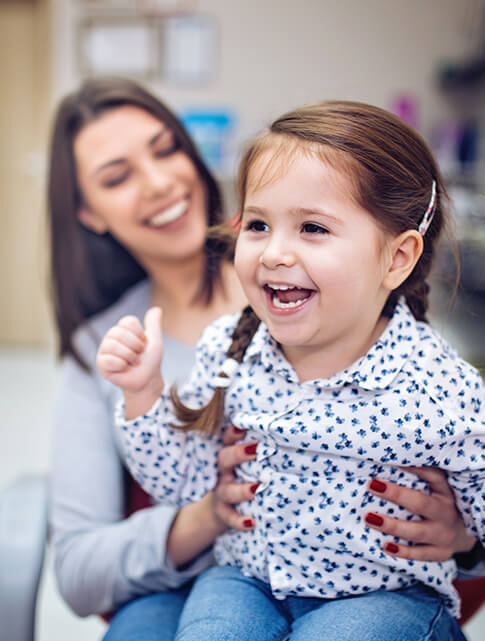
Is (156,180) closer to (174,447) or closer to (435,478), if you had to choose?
(174,447)

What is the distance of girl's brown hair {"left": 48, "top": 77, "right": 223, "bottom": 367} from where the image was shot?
110cm

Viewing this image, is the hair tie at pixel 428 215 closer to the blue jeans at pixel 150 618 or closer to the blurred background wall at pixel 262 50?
the blue jeans at pixel 150 618

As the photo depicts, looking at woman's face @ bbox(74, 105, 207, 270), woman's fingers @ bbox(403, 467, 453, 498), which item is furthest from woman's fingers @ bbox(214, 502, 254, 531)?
woman's face @ bbox(74, 105, 207, 270)

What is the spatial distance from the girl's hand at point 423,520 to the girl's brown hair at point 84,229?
46cm

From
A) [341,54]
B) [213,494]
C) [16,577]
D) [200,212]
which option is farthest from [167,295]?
[341,54]

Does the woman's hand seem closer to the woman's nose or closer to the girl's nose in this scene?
the girl's nose

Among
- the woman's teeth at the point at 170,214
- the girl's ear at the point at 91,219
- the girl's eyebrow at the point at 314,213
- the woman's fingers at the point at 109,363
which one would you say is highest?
the girl's eyebrow at the point at 314,213

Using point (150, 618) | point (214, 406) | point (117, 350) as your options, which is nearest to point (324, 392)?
point (214, 406)

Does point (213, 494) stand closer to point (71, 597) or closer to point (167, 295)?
point (71, 597)

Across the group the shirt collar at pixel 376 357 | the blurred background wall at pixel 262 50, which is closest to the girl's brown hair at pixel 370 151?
the shirt collar at pixel 376 357

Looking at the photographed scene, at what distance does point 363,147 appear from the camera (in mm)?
641

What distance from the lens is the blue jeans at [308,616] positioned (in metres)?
0.69

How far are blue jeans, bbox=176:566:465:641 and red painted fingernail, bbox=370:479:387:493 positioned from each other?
0.44ft

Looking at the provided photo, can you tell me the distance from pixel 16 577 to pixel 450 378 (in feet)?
2.21
